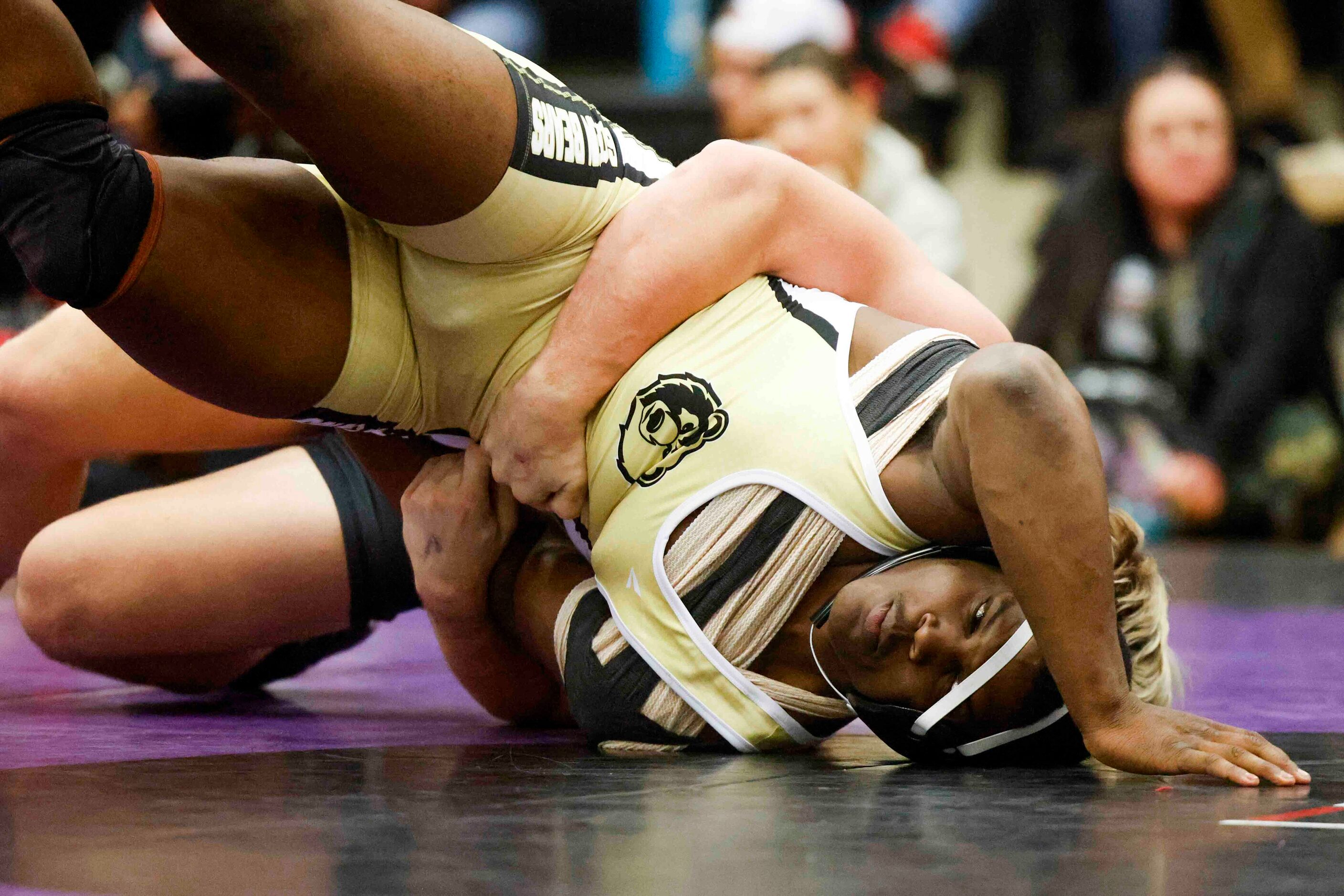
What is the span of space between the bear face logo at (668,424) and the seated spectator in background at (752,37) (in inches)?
149

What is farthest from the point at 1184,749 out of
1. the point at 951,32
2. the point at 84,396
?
the point at 951,32

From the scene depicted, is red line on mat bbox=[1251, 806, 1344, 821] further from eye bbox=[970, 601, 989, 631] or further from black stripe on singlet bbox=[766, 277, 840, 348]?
black stripe on singlet bbox=[766, 277, 840, 348]

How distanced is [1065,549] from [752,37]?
455cm

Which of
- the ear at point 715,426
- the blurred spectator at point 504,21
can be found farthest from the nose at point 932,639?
the blurred spectator at point 504,21

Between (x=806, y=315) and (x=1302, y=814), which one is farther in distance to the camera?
(x=806, y=315)

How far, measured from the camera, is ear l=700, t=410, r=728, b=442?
203 centimetres

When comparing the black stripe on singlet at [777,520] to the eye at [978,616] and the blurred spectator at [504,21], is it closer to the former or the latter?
the eye at [978,616]

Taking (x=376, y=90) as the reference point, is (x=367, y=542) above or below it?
below

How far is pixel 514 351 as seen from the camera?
2127 millimetres

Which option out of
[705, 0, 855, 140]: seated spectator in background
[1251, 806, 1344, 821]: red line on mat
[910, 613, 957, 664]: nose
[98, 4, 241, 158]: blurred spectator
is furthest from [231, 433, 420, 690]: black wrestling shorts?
[705, 0, 855, 140]: seated spectator in background

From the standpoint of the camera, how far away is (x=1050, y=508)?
1793mm

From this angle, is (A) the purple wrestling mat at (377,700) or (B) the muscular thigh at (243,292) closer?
(B) the muscular thigh at (243,292)

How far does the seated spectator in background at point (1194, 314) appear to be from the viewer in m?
5.74

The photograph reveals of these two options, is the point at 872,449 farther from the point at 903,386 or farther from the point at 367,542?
the point at 367,542
